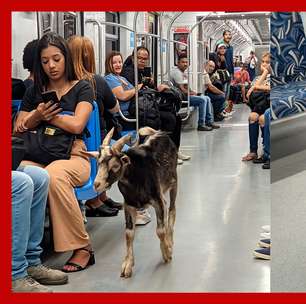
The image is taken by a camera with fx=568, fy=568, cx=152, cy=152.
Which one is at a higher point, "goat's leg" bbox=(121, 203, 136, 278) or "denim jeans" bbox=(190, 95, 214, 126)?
"denim jeans" bbox=(190, 95, 214, 126)

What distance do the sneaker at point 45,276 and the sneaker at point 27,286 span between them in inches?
4.4

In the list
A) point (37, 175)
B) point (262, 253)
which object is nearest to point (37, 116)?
point (37, 175)

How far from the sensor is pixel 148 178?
9.18 feet

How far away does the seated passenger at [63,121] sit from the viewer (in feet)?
9.10

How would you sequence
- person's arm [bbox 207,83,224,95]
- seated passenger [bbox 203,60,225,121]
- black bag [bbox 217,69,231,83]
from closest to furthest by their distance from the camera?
black bag [bbox 217,69,231,83] < seated passenger [bbox 203,60,225,121] < person's arm [bbox 207,83,224,95]

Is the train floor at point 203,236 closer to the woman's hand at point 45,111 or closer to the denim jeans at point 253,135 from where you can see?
the denim jeans at point 253,135

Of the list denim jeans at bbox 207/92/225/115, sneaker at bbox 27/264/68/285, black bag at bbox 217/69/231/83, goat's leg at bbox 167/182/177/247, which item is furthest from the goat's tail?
denim jeans at bbox 207/92/225/115

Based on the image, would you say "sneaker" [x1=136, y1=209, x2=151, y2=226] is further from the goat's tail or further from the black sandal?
the goat's tail

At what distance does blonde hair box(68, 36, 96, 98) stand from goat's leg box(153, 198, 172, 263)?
700mm

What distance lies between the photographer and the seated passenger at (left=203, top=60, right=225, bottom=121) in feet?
13.1

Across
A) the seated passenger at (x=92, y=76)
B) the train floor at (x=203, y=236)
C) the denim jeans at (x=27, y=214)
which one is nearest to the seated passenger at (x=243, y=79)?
the train floor at (x=203, y=236)

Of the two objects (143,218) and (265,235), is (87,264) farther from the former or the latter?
(265,235)

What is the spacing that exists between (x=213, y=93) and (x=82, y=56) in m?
1.83
